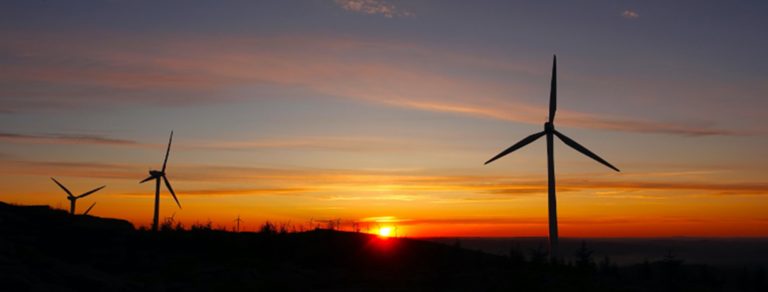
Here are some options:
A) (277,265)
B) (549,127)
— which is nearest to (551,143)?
(549,127)

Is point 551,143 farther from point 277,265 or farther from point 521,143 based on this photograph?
point 277,265

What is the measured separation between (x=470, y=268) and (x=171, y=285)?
44.9ft

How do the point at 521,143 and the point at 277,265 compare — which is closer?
the point at 277,265

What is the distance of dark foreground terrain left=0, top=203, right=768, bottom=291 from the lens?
102 ft

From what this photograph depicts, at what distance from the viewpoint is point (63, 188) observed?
88.7 metres

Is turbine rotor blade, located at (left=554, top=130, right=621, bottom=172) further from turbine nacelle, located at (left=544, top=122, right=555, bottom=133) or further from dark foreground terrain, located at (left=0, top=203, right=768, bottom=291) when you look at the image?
dark foreground terrain, located at (left=0, top=203, right=768, bottom=291)

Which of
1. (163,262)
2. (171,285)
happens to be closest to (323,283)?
(171,285)

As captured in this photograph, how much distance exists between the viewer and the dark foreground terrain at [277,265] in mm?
31047

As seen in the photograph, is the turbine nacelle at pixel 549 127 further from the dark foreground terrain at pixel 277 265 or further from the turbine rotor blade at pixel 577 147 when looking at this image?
the dark foreground terrain at pixel 277 265

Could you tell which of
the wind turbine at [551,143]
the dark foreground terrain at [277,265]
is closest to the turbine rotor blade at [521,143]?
the wind turbine at [551,143]

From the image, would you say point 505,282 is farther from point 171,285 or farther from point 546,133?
point 546,133

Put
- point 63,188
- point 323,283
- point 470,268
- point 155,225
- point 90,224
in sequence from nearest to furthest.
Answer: point 323,283 < point 470,268 < point 90,224 < point 155,225 < point 63,188

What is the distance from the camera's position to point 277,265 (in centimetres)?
3697

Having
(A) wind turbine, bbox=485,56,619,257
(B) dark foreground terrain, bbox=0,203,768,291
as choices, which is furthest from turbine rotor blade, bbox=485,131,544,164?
(B) dark foreground terrain, bbox=0,203,768,291
